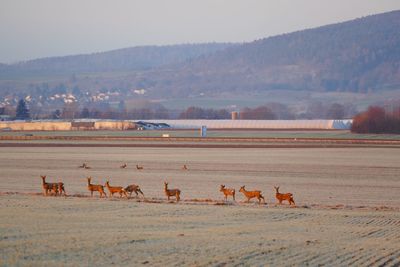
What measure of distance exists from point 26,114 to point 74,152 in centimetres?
10676

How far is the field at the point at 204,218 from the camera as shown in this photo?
16.9 meters

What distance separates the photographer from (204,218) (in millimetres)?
23328

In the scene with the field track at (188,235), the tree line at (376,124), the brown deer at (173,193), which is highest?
the tree line at (376,124)

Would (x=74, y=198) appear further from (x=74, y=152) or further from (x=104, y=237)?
(x=74, y=152)

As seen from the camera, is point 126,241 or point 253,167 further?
point 253,167

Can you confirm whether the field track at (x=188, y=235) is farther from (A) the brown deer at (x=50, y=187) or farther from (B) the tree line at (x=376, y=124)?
(B) the tree line at (x=376, y=124)

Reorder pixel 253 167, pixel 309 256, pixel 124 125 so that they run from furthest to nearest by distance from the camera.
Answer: pixel 124 125
pixel 253 167
pixel 309 256

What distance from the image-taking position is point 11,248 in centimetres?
1655

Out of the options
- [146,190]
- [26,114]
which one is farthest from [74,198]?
[26,114]

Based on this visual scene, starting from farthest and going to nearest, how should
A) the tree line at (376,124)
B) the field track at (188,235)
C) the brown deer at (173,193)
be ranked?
1. the tree line at (376,124)
2. the brown deer at (173,193)
3. the field track at (188,235)

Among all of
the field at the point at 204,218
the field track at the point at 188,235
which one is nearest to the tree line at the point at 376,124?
the field at the point at 204,218

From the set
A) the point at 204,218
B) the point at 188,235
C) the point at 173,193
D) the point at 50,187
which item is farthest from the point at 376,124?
the point at 188,235

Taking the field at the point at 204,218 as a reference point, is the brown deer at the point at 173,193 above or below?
above

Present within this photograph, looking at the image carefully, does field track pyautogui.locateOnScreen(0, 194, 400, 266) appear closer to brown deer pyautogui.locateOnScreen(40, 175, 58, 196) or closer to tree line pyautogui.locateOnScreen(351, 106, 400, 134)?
brown deer pyautogui.locateOnScreen(40, 175, 58, 196)
